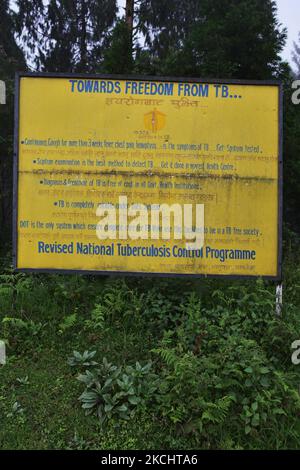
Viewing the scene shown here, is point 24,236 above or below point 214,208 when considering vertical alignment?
below

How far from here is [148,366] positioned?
4273 millimetres

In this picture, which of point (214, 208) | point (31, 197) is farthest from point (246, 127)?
point (31, 197)

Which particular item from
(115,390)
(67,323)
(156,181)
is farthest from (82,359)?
(156,181)

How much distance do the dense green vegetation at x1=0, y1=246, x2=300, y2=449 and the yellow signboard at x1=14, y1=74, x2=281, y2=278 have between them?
22.1 inches

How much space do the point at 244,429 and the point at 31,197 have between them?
3346mm

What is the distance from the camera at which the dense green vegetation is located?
376 cm

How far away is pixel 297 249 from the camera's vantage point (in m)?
7.71

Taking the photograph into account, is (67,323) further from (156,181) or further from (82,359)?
(156,181)

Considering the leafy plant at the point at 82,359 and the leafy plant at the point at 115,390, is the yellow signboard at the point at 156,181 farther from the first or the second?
the leafy plant at the point at 115,390

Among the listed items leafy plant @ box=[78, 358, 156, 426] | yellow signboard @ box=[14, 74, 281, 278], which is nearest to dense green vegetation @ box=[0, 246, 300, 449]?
leafy plant @ box=[78, 358, 156, 426]

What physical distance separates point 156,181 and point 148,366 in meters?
2.09
